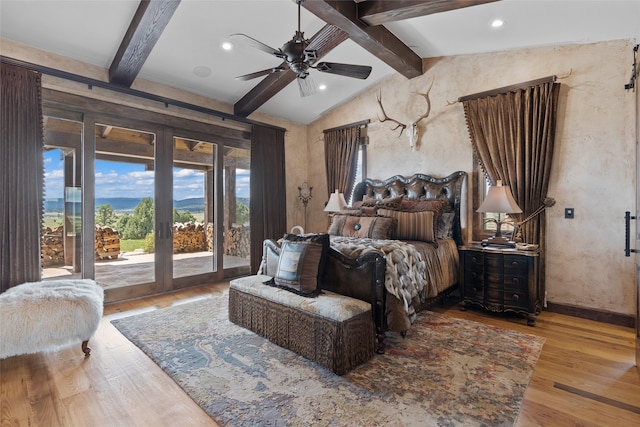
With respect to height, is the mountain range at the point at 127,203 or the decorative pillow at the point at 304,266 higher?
the mountain range at the point at 127,203

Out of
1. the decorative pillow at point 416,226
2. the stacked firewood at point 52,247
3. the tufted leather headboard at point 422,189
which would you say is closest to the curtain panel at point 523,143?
the tufted leather headboard at point 422,189

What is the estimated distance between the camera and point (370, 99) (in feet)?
17.3

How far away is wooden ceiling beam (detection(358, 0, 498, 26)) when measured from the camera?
110 inches

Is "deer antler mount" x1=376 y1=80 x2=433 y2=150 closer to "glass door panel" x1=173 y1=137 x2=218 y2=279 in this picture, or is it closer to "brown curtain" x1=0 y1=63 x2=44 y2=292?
"glass door panel" x1=173 y1=137 x2=218 y2=279

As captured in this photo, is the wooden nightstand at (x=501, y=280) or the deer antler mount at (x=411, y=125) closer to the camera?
the wooden nightstand at (x=501, y=280)

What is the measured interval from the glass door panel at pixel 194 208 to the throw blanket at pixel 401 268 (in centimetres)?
282

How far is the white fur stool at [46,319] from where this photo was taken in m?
2.26

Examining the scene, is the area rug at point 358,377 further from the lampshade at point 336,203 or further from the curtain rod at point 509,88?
the curtain rod at point 509,88

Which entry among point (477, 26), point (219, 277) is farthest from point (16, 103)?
point (477, 26)

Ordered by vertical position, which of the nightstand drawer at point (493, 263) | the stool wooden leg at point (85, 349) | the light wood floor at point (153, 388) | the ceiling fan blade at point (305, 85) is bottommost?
the light wood floor at point (153, 388)

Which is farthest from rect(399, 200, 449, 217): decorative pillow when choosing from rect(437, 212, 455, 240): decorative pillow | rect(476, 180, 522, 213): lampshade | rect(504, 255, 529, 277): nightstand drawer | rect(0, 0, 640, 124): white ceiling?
rect(0, 0, 640, 124): white ceiling

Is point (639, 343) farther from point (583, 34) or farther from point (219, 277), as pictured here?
point (219, 277)

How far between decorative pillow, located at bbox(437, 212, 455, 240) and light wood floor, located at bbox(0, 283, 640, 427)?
1.48 m

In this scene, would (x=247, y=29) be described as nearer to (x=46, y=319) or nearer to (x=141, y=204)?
(x=141, y=204)
